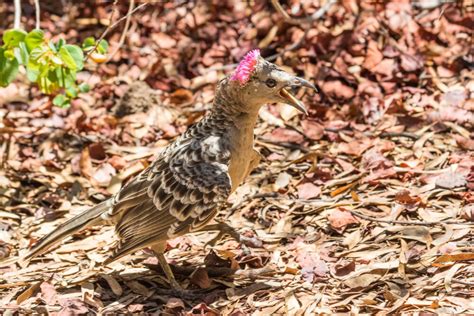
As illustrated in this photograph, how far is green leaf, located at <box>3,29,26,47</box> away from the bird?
4.52ft

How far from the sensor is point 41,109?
7.94 m

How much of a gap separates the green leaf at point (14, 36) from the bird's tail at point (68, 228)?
138cm

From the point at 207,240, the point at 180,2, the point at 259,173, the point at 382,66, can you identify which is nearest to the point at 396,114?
the point at 382,66

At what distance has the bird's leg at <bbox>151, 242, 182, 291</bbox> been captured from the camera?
18.0 ft

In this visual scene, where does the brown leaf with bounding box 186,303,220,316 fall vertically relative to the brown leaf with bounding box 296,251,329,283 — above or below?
below

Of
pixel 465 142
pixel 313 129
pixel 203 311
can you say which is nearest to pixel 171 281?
pixel 203 311

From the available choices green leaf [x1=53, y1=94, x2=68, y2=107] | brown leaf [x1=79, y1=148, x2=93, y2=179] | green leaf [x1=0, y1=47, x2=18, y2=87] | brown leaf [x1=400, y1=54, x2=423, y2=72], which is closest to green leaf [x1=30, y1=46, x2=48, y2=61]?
green leaf [x1=0, y1=47, x2=18, y2=87]

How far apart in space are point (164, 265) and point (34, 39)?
6.23 ft

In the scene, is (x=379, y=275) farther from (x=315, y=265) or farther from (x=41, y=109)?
(x=41, y=109)

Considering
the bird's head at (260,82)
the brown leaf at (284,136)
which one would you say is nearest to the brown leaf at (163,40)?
the brown leaf at (284,136)

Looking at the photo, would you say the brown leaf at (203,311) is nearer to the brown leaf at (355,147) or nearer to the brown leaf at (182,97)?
the brown leaf at (355,147)

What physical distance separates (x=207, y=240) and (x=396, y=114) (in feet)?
7.29

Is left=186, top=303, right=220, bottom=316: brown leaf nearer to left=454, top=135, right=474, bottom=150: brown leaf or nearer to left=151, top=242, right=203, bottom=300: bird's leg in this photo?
left=151, top=242, right=203, bottom=300: bird's leg

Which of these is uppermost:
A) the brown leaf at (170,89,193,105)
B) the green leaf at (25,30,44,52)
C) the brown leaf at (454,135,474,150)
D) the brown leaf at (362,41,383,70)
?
the green leaf at (25,30,44,52)
